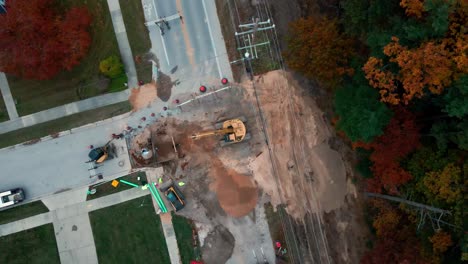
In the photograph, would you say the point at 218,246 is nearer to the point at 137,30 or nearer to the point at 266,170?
the point at 266,170

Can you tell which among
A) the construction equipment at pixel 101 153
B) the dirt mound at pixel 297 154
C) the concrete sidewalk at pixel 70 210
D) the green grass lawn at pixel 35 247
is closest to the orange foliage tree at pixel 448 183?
the dirt mound at pixel 297 154

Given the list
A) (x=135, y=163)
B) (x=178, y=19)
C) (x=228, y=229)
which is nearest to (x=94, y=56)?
(x=178, y=19)

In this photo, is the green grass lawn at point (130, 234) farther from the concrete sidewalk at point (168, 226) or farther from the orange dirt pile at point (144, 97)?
the orange dirt pile at point (144, 97)

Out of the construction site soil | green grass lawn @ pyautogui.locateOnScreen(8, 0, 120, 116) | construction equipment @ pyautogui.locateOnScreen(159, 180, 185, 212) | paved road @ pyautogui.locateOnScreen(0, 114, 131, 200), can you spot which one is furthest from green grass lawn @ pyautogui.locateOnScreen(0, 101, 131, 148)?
construction equipment @ pyautogui.locateOnScreen(159, 180, 185, 212)

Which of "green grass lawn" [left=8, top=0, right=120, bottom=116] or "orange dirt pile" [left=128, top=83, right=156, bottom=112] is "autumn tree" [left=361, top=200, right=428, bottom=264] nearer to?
"orange dirt pile" [left=128, top=83, right=156, bottom=112]

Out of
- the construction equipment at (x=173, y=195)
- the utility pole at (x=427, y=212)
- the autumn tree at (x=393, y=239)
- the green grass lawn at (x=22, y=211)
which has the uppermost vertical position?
the green grass lawn at (x=22, y=211)
